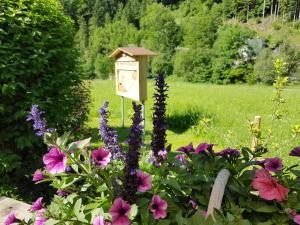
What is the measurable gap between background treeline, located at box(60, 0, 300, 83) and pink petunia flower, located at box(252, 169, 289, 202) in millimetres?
30668

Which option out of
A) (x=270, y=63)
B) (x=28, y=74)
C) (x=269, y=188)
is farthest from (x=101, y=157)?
(x=270, y=63)

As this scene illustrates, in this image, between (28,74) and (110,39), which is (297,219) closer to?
(28,74)

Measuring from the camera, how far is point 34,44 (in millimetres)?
3609

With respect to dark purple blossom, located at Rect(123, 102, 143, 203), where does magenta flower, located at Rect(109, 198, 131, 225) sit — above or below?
below

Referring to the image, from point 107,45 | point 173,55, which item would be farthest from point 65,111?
point 107,45

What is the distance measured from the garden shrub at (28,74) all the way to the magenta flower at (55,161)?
2.36m

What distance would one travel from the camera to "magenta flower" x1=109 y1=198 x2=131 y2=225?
1058 millimetres

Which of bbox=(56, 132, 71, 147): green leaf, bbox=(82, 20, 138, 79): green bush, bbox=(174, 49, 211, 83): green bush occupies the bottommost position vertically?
bbox=(174, 49, 211, 83): green bush

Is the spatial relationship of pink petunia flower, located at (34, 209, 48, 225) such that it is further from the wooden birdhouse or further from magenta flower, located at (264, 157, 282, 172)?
the wooden birdhouse

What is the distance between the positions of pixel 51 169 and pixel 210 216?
562mm

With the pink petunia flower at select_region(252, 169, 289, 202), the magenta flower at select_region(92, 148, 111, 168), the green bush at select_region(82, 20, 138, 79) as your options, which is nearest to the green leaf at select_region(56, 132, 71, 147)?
the magenta flower at select_region(92, 148, 111, 168)

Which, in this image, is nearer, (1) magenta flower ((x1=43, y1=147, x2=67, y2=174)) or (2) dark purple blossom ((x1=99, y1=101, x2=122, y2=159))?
(1) magenta flower ((x1=43, y1=147, x2=67, y2=174))

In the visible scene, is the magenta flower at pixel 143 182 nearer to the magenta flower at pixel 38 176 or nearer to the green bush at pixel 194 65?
the magenta flower at pixel 38 176

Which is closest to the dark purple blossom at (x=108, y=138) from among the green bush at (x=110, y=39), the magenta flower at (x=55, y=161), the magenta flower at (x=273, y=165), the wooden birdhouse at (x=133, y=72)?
the magenta flower at (x=55, y=161)
